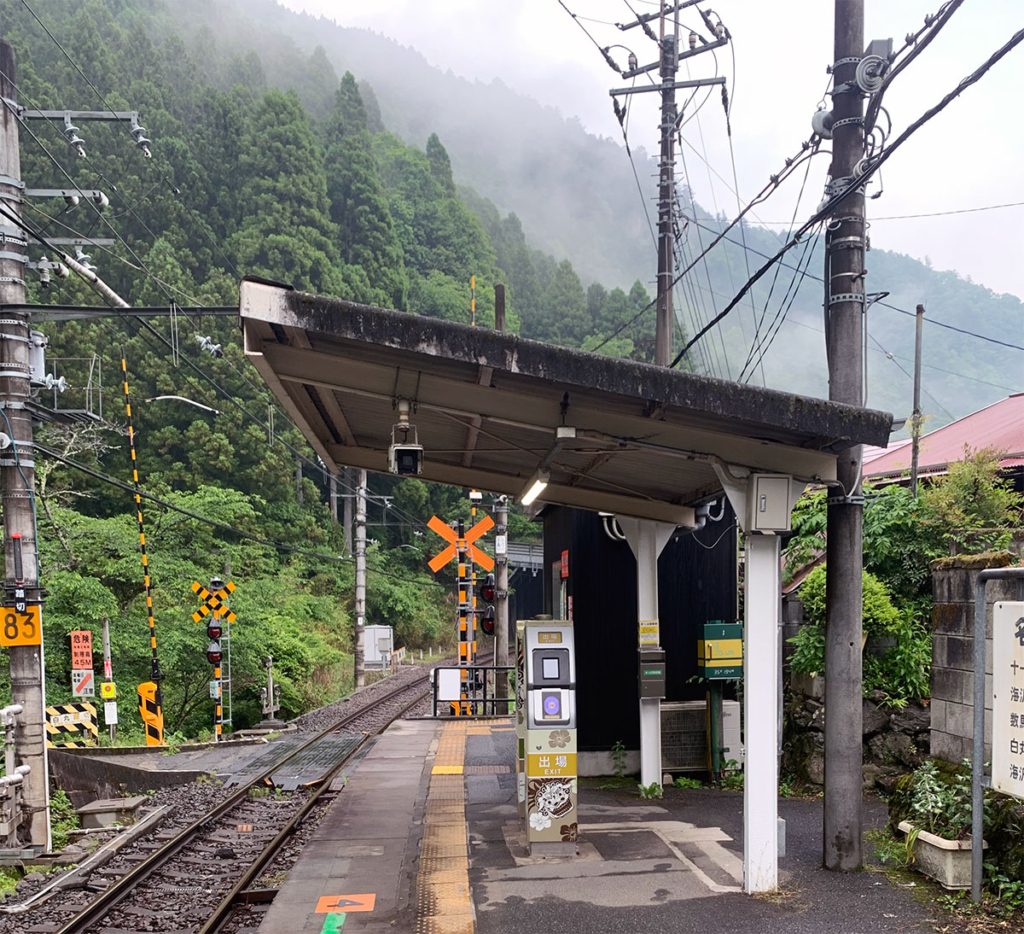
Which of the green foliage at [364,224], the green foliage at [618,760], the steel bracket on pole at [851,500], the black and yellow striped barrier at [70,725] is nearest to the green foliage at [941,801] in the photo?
the steel bracket on pole at [851,500]

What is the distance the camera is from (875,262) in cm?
17738

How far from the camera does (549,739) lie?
751 cm

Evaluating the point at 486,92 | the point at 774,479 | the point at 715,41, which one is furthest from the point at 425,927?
the point at 486,92

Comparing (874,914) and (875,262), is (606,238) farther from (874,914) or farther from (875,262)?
(874,914)

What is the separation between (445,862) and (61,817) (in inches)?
268

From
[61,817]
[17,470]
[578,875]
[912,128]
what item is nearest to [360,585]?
[61,817]

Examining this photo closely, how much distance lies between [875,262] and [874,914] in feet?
626

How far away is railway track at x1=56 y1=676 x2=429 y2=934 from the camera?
6.98 metres

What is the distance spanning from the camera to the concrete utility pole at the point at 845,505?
6703mm

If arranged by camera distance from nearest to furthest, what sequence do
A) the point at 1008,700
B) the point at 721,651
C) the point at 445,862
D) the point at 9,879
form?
the point at 1008,700 < the point at 445,862 < the point at 9,879 < the point at 721,651

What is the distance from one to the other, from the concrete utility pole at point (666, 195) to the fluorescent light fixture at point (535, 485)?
5308 mm

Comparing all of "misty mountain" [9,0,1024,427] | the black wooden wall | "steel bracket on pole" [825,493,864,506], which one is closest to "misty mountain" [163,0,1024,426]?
"misty mountain" [9,0,1024,427]

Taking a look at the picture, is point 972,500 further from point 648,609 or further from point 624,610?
point 624,610

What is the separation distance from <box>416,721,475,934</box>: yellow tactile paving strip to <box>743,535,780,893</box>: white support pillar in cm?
209
